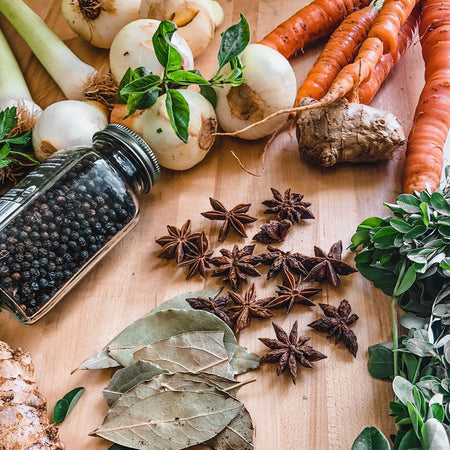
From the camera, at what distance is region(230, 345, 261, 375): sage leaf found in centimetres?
109

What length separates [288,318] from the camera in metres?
1.17

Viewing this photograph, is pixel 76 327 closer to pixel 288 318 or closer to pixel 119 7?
pixel 288 318

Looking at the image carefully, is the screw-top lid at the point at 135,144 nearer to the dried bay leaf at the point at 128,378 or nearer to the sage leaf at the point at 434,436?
the dried bay leaf at the point at 128,378

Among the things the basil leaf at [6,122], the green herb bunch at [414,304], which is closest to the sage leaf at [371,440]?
the green herb bunch at [414,304]

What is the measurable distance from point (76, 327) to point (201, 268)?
298 millimetres

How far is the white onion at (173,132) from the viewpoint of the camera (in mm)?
1342

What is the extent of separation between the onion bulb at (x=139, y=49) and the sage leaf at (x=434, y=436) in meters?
0.99

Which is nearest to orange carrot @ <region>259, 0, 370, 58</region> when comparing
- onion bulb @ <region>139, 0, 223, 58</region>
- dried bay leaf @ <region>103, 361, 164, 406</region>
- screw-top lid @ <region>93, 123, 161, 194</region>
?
onion bulb @ <region>139, 0, 223, 58</region>

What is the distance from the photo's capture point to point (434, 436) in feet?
2.70

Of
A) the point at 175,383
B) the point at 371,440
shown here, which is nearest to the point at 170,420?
the point at 175,383

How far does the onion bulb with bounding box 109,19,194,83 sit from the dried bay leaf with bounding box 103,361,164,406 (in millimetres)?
726

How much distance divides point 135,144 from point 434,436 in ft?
2.80

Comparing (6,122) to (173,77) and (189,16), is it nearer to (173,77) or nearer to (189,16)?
(173,77)

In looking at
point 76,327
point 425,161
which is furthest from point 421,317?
point 76,327
